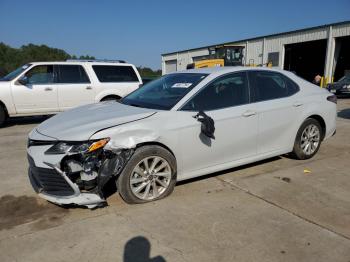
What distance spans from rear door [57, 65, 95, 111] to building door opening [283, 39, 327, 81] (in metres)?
25.2

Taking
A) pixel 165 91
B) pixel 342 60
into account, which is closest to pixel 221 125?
pixel 165 91

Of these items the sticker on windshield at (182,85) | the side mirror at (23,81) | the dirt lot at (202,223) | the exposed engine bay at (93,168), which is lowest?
the dirt lot at (202,223)

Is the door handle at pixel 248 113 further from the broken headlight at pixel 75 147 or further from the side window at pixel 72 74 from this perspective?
the side window at pixel 72 74

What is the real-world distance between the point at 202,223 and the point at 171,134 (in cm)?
109

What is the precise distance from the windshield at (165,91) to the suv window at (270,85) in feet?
2.70

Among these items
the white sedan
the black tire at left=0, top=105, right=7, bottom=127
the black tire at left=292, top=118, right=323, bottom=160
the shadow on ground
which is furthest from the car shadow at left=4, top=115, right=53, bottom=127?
the black tire at left=292, top=118, right=323, bottom=160

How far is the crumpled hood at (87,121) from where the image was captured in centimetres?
352

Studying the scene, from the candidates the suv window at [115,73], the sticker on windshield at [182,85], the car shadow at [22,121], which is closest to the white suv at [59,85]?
the suv window at [115,73]

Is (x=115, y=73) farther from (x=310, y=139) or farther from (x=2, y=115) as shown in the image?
(x=310, y=139)

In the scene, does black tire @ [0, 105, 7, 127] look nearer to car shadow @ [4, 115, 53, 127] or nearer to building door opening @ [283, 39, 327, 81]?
car shadow @ [4, 115, 53, 127]

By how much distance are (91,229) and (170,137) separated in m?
1.34

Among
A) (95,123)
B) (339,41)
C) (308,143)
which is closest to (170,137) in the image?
(95,123)

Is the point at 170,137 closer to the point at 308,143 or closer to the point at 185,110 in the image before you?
the point at 185,110

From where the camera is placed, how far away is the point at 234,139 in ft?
14.3
